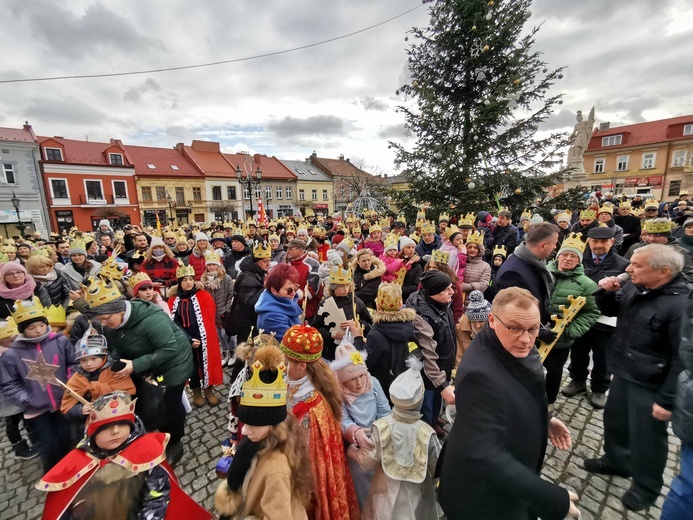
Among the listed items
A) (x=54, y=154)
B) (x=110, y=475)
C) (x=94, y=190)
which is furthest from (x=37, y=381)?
(x=54, y=154)

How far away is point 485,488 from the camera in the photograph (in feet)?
5.26

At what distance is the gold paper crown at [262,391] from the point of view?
178 cm

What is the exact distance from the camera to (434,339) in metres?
3.18

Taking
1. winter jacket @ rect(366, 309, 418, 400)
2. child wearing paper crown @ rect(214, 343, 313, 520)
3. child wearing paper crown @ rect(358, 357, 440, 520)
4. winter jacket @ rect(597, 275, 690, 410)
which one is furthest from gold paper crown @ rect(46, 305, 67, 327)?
winter jacket @ rect(597, 275, 690, 410)

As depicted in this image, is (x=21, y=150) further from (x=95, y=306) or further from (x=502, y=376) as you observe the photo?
(x=502, y=376)

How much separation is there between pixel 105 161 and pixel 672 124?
62.2 metres

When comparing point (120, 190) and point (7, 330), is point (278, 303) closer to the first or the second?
point (7, 330)

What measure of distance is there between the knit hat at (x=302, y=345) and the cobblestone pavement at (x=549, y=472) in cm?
190

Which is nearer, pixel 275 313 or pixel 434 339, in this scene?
pixel 434 339

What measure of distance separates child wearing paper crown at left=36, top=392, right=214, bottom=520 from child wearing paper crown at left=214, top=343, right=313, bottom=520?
66cm

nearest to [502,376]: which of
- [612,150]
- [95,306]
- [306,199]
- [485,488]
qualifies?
[485,488]

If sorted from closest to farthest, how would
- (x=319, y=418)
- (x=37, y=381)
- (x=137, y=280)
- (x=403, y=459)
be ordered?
(x=403, y=459)
(x=319, y=418)
(x=37, y=381)
(x=137, y=280)

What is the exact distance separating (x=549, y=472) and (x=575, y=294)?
189cm

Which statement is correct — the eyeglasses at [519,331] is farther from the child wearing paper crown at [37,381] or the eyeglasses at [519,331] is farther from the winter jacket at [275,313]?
the child wearing paper crown at [37,381]
